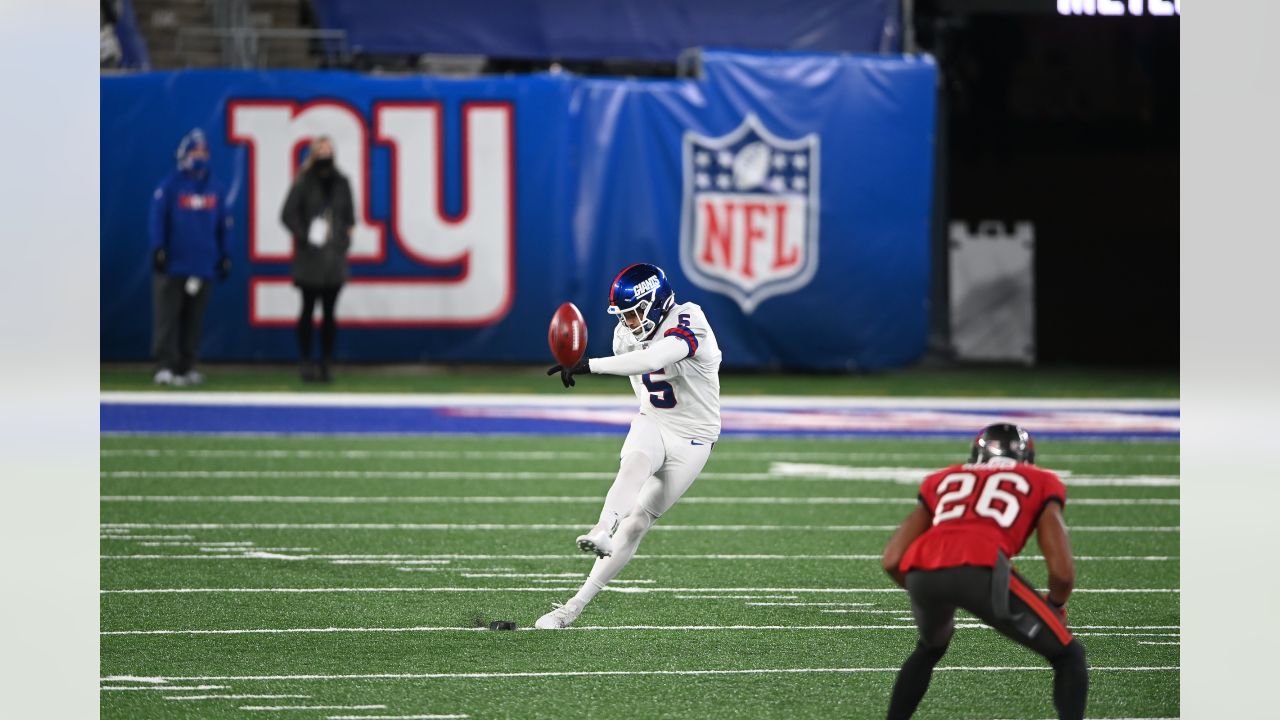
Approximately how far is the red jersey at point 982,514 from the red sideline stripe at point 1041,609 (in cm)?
8

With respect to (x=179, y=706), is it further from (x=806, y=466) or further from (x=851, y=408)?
(x=851, y=408)

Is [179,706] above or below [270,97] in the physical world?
below

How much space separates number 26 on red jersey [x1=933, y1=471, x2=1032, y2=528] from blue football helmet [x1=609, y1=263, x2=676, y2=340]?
2.05m

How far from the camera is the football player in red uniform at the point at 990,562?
402 centimetres

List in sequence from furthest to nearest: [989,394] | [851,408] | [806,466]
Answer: [989,394] → [851,408] → [806,466]

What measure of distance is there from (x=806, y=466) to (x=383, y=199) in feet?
21.8

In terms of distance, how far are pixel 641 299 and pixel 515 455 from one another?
505 cm

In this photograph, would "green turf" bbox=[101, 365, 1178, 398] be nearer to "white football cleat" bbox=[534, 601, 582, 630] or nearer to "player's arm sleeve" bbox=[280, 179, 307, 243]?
"player's arm sleeve" bbox=[280, 179, 307, 243]

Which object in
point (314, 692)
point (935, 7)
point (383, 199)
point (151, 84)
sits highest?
point (935, 7)

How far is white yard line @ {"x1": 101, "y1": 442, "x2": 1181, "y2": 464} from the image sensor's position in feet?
34.9

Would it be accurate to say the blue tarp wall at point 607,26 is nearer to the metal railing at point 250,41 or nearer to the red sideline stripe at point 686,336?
the metal railing at point 250,41

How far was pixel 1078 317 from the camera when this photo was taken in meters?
21.0

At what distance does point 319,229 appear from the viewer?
14.2 meters
